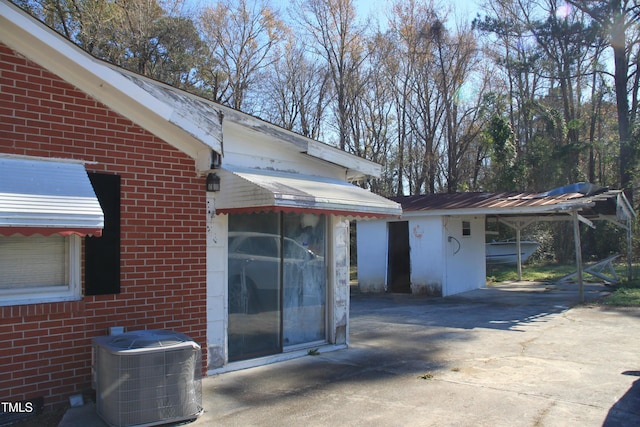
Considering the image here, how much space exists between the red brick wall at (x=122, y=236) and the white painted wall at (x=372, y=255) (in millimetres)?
10684

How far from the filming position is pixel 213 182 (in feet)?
20.8

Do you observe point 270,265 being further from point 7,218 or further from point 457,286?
point 457,286

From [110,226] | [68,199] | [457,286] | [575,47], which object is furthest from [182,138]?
[575,47]

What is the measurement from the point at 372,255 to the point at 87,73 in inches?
488

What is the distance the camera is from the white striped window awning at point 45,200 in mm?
4266

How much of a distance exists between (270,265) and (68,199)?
310 centimetres

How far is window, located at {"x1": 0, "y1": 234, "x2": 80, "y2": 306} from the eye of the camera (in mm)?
4906

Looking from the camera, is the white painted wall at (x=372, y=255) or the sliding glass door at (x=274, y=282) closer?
the sliding glass door at (x=274, y=282)

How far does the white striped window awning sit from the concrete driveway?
7.23ft

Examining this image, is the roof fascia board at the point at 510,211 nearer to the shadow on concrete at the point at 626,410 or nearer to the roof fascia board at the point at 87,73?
the shadow on concrete at the point at 626,410

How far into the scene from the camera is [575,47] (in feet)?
90.1

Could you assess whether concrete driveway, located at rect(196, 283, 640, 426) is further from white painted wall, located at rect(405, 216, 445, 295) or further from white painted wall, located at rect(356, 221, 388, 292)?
white painted wall, located at rect(356, 221, 388, 292)

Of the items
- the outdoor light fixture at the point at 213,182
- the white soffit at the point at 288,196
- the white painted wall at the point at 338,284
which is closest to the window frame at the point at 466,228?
the white painted wall at the point at 338,284

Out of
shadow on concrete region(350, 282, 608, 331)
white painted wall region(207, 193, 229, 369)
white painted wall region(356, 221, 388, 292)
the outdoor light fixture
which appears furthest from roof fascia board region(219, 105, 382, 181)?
white painted wall region(356, 221, 388, 292)
